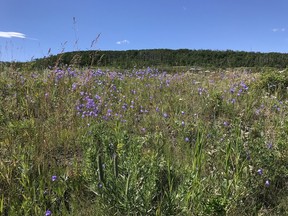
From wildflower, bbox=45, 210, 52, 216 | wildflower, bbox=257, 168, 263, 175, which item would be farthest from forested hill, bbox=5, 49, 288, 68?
wildflower, bbox=45, 210, 52, 216

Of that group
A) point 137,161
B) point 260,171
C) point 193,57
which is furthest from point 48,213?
point 193,57

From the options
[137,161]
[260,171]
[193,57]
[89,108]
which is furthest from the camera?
[193,57]

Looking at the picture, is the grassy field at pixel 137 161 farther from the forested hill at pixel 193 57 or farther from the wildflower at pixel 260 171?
the forested hill at pixel 193 57

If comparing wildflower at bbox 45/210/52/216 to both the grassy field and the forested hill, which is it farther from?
the forested hill

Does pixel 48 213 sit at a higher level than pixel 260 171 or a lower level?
lower

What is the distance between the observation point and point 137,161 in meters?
2.60

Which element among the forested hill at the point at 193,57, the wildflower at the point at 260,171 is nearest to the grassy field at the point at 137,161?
the wildflower at the point at 260,171

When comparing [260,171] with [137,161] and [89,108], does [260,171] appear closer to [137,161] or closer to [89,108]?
[137,161]

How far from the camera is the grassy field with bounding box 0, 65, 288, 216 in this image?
7.88 feet

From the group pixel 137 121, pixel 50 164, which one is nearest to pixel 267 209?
pixel 50 164

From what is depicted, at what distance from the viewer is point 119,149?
2771 mm

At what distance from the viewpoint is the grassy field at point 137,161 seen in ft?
7.88

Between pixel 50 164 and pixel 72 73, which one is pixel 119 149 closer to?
pixel 50 164

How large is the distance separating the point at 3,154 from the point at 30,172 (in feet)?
1.32
